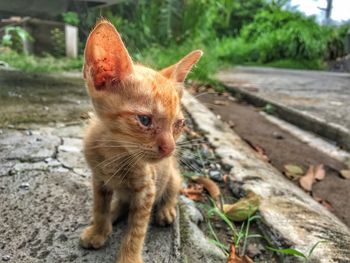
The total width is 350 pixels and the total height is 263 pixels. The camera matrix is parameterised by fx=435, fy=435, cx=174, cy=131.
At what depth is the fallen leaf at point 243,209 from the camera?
1986mm

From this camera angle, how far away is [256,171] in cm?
247

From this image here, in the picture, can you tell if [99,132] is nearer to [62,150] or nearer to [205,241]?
[205,241]

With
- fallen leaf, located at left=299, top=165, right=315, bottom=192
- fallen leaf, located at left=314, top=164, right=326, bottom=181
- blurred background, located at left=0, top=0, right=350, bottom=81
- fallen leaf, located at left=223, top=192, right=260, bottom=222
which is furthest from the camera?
blurred background, located at left=0, top=0, right=350, bottom=81

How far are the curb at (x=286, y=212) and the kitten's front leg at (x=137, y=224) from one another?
0.56m

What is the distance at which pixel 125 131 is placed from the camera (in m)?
1.52

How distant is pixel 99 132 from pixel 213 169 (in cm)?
107

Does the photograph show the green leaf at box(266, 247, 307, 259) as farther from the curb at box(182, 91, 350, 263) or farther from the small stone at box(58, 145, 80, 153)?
the small stone at box(58, 145, 80, 153)

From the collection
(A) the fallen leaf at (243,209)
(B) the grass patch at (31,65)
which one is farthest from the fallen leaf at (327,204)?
(B) the grass patch at (31,65)

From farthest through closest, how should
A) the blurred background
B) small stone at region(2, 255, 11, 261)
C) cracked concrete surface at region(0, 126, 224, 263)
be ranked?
the blurred background, cracked concrete surface at region(0, 126, 224, 263), small stone at region(2, 255, 11, 261)

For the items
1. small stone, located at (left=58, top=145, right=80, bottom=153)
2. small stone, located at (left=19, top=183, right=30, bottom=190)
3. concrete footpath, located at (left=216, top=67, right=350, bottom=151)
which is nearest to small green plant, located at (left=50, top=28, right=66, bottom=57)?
concrete footpath, located at (left=216, top=67, right=350, bottom=151)

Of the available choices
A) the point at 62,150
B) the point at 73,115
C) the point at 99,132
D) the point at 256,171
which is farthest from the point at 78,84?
the point at 99,132

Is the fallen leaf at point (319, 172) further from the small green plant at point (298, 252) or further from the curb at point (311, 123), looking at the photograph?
the small green plant at point (298, 252)

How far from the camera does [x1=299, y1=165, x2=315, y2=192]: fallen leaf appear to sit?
8.70 feet

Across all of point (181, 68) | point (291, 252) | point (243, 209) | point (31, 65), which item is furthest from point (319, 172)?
point (31, 65)
